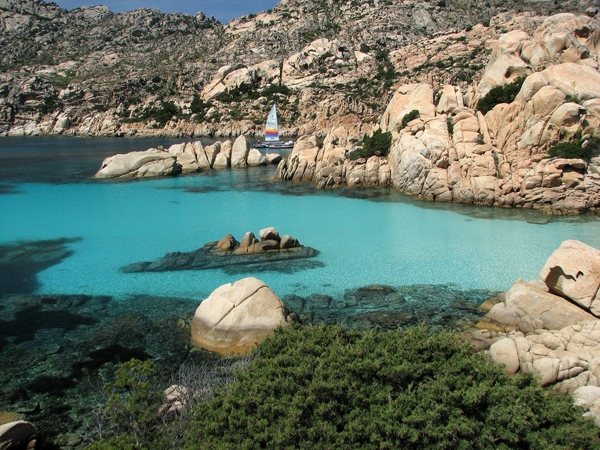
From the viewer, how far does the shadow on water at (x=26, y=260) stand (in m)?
14.2

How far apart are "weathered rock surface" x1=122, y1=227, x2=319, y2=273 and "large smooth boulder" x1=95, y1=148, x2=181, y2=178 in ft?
76.6

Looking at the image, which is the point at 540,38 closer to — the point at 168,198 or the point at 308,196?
the point at 308,196

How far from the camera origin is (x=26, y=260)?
1689 cm

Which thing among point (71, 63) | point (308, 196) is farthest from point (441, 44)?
point (71, 63)

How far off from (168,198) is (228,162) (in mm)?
16179

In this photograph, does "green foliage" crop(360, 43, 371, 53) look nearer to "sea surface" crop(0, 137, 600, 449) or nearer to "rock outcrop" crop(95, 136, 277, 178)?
"rock outcrop" crop(95, 136, 277, 178)

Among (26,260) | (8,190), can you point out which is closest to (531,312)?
(26,260)

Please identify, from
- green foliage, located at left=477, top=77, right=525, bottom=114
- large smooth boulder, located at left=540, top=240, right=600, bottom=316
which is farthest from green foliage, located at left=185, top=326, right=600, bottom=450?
green foliage, located at left=477, top=77, right=525, bottom=114

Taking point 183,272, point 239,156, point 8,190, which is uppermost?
point 239,156

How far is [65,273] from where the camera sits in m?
15.5

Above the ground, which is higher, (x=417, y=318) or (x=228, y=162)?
(x=228, y=162)

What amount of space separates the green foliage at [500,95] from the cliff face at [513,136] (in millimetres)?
564

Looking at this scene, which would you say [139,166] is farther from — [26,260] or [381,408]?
[381,408]

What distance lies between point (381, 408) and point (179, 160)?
132ft
